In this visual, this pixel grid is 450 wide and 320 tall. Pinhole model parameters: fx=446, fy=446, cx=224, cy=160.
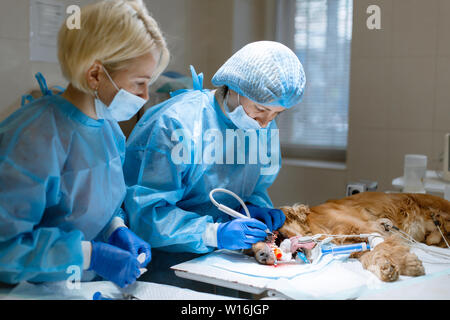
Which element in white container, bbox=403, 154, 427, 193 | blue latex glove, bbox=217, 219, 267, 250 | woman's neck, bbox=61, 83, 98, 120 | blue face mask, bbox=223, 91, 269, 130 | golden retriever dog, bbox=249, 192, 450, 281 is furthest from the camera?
white container, bbox=403, 154, 427, 193

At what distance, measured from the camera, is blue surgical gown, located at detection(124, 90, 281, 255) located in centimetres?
155

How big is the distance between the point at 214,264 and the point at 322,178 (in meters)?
1.13

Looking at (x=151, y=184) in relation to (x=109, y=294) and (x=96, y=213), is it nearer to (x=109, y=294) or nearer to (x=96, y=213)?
(x=96, y=213)

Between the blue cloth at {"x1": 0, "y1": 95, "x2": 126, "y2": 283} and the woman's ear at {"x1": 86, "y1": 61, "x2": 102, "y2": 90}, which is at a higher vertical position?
the woman's ear at {"x1": 86, "y1": 61, "x2": 102, "y2": 90}

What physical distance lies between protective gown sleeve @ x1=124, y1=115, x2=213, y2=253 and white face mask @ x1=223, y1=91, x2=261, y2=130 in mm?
222

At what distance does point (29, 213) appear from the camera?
112 cm

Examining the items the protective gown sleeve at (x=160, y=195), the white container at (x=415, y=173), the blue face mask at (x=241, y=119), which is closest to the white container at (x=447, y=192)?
the white container at (x=415, y=173)

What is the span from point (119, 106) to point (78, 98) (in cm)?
11

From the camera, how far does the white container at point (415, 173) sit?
2514mm

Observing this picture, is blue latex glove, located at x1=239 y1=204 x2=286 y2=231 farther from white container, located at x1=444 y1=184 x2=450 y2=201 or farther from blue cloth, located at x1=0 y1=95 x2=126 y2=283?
white container, located at x1=444 y1=184 x2=450 y2=201

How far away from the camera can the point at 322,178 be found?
2.46 m

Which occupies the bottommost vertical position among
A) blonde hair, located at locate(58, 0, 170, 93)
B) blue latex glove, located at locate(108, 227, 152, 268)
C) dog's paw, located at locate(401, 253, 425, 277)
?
dog's paw, located at locate(401, 253, 425, 277)

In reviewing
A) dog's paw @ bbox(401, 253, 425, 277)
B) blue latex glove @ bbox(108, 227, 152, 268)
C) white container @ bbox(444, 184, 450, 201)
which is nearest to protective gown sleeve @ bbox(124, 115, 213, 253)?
blue latex glove @ bbox(108, 227, 152, 268)

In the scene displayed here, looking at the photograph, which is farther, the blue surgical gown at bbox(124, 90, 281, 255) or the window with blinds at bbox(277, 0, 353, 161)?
the window with blinds at bbox(277, 0, 353, 161)
